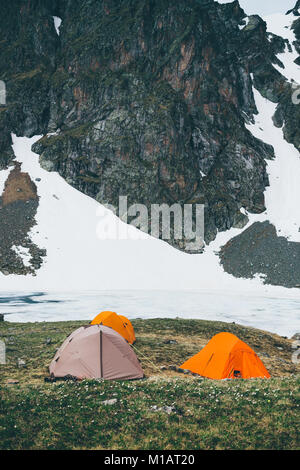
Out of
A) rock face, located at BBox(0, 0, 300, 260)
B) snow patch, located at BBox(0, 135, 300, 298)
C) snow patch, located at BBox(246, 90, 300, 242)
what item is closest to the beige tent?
snow patch, located at BBox(0, 135, 300, 298)

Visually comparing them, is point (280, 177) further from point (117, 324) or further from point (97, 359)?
point (97, 359)

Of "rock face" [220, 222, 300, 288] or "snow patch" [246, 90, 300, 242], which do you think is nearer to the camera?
"rock face" [220, 222, 300, 288]

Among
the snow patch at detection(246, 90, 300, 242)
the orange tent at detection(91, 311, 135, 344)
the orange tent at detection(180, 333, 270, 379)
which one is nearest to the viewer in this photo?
the orange tent at detection(180, 333, 270, 379)

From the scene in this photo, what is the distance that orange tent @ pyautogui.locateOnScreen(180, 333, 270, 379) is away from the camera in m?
15.8

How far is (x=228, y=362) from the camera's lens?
1580 cm

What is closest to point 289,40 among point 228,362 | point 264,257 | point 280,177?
point 280,177

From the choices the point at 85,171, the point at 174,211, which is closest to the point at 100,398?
the point at 174,211

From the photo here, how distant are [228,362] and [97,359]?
240 inches

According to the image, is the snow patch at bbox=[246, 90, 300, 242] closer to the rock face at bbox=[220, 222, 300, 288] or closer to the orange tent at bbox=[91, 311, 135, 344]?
the rock face at bbox=[220, 222, 300, 288]

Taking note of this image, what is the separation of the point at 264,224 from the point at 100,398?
7955 centimetres

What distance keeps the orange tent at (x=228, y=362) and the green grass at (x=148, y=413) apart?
186 centimetres

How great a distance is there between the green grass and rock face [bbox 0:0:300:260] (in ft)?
225

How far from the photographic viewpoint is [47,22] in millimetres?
112250

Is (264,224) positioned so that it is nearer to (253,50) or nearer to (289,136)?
(289,136)
